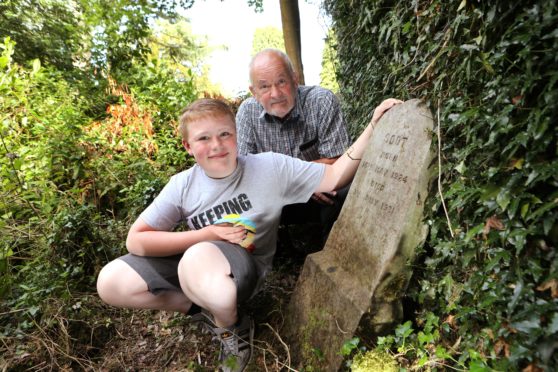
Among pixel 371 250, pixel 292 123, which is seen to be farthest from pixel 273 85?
pixel 371 250

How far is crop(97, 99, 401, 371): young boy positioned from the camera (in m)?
2.22

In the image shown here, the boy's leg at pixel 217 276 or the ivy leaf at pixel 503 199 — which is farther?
the boy's leg at pixel 217 276

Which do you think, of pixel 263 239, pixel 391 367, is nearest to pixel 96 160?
pixel 263 239

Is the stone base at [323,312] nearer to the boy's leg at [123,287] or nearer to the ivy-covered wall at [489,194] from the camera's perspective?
the ivy-covered wall at [489,194]

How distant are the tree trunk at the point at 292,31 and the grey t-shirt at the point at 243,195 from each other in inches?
218

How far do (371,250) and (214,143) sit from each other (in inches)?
43.8

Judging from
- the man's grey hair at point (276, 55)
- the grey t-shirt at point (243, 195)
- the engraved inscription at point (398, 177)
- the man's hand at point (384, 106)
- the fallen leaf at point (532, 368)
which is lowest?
the fallen leaf at point (532, 368)

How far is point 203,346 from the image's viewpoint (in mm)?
2623

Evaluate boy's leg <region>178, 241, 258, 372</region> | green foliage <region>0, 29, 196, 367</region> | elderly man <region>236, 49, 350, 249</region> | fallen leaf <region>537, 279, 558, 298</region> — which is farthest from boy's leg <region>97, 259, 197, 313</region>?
fallen leaf <region>537, 279, 558, 298</region>

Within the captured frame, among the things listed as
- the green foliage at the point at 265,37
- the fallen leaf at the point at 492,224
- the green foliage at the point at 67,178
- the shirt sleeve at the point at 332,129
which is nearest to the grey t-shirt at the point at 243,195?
the shirt sleeve at the point at 332,129

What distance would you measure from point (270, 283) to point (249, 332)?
0.81 metres

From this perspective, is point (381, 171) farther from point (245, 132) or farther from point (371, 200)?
point (245, 132)

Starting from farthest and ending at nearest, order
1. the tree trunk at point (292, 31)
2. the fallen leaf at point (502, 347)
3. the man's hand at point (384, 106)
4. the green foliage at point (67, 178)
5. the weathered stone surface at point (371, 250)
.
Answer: the tree trunk at point (292, 31)
the green foliage at point (67, 178)
the man's hand at point (384, 106)
the weathered stone surface at point (371, 250)
the fallen leaf at point (502, 347)

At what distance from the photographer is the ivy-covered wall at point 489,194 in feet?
3.75
